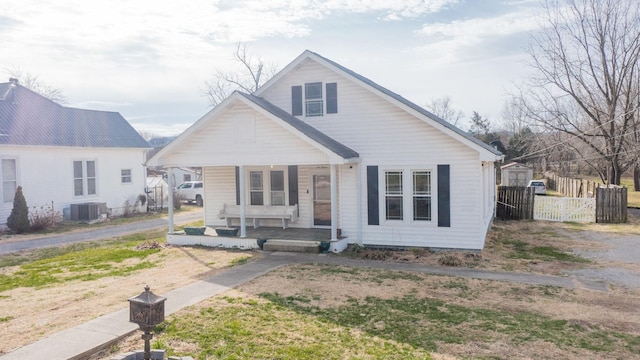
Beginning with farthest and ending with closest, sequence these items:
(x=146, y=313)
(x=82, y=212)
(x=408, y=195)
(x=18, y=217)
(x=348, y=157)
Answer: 1. (x=82, y=212)
2. (x=18, y=217)
3. (x=408, y=195)
4. (x=348, y=157)
5. (x=146, y=313)

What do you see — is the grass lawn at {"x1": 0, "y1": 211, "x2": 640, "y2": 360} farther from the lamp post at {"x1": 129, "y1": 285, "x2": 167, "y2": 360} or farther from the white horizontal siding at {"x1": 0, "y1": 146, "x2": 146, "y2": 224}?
the white horizontal siding at {"x1": 0, "y1": 146, "x2": 146, "y2": 224}

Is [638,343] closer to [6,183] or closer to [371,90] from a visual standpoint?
[371,90]

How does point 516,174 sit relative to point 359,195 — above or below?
above

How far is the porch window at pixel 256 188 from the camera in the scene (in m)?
16.2

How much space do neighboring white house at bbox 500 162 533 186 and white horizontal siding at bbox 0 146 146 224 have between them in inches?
1247

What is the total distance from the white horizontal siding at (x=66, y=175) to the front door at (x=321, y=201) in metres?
12.9

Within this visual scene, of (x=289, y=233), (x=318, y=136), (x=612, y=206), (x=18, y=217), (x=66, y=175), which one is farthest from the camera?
(x=66, y=175)

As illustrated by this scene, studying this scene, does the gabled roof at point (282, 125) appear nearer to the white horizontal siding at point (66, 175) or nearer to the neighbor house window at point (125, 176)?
the white horizontal siding at point (66, 175)

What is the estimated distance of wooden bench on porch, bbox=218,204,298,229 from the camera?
15.4 m

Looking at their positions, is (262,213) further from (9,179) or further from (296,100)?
(9,179)

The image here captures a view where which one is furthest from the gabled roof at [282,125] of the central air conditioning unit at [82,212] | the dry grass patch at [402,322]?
the central air conditioning unit at [82,212]

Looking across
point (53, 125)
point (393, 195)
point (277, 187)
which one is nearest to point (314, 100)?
point (277, 187)

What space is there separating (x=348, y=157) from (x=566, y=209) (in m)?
13.4

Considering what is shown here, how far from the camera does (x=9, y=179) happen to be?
744 inches
